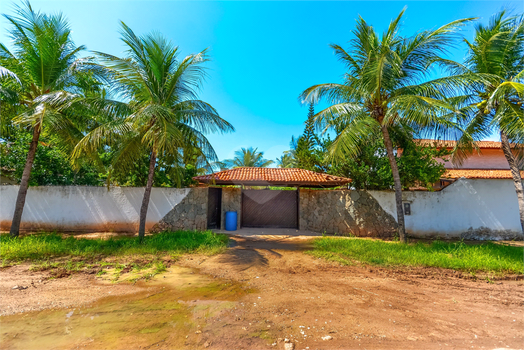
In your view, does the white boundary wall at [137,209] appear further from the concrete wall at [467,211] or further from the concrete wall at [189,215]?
the concrete wall at [189,215]

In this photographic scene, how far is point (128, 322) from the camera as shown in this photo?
3.14 metres

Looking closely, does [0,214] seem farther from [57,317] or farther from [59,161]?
[57,317]

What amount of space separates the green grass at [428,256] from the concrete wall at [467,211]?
2493 millimetres

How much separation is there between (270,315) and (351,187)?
936 centimetres

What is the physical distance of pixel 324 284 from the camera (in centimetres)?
460

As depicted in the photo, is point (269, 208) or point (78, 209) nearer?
point (78, 209)

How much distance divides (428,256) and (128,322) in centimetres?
697

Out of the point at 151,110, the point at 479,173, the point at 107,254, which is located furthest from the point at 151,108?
the point at 479,173

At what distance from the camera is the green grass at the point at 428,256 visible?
18.5 feet

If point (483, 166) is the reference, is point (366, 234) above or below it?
below

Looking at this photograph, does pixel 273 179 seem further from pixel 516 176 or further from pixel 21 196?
pixel 21 196

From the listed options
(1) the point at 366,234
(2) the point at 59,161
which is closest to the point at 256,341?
(1) the point at 366,234

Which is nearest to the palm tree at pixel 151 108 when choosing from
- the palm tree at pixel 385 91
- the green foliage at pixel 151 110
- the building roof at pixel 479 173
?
the green foliage at pixel 151 110

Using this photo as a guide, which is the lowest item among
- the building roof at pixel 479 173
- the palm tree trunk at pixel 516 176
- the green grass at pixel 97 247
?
the green grass at pixel 97 247
